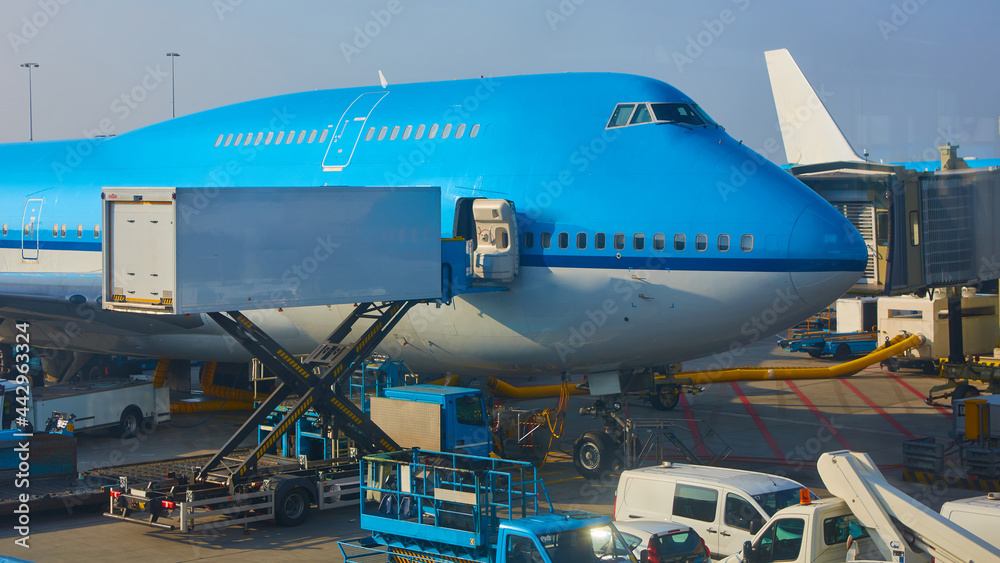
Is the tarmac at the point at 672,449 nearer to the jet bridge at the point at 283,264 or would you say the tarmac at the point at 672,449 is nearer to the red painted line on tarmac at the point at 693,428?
the red painted line on tarmac at the point at 693,428

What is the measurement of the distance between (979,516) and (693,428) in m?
14.0

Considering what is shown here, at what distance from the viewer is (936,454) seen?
20.6m

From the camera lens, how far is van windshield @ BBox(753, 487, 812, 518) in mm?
14719

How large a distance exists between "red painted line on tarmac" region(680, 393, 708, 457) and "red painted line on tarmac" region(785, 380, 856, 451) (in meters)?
3.31

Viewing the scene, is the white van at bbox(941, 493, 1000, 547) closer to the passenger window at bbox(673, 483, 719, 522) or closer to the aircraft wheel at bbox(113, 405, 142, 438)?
the passenger window at bbox(673, 483, 719, 522)

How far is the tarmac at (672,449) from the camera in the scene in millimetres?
16188

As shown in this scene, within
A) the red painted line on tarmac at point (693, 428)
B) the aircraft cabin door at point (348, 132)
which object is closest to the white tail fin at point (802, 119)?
the red painted line on tarmac at point (693, 428)

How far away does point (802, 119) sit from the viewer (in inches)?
2133

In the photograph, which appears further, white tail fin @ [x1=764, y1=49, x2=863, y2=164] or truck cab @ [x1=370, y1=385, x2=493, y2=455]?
white tail fin @ [x1=764, y1=49, x2=863, y2=164]

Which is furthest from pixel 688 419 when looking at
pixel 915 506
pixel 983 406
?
pixel 915 506

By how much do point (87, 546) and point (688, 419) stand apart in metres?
16.6

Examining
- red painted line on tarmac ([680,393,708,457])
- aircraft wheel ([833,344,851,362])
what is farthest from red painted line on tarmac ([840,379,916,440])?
red painted line on tarmac ([680,393,708,457])

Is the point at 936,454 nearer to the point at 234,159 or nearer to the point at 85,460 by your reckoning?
the point at 234,159

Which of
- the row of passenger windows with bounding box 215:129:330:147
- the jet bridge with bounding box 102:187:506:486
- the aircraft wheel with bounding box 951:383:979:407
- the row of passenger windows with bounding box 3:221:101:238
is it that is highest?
the row of passenger windows with bounding box 215:129:330:147
